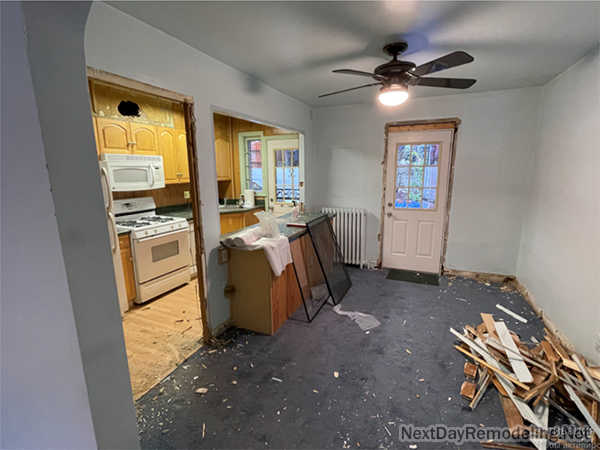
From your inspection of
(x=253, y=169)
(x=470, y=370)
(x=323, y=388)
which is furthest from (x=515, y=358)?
(x=253, y=169)

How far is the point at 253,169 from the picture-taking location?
5293 millimetres

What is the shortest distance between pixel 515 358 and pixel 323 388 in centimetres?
143

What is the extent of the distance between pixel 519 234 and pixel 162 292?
468 cm

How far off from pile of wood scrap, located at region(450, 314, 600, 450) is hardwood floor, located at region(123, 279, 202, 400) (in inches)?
89.4

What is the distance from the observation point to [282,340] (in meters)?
2.67

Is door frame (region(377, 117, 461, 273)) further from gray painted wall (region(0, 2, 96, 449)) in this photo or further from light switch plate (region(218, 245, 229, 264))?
gray painted wall (region(0, 2, 96, 449))

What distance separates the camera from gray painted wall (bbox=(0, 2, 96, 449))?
54 centimetres

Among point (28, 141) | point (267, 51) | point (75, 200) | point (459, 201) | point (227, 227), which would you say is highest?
point (267, 51)

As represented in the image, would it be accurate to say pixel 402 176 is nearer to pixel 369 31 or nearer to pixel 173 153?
pixel 369 31

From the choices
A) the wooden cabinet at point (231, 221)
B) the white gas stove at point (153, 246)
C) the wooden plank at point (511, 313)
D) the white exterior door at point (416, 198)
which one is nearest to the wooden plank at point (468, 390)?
the wooden plank at point (511, 313)

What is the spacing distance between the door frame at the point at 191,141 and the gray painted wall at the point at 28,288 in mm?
1343

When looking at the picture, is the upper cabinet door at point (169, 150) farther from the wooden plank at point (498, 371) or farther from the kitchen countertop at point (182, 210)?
the wooden plank at point (498, 371)

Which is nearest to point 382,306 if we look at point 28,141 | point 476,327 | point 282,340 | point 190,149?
point 476,327

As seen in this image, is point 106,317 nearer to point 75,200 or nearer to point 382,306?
point 75,200
